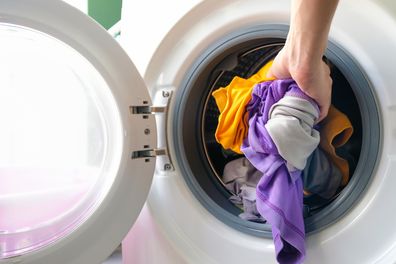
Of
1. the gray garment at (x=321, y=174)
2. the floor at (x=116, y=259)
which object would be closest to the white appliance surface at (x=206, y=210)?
the gray garment at (x=321, y=174)

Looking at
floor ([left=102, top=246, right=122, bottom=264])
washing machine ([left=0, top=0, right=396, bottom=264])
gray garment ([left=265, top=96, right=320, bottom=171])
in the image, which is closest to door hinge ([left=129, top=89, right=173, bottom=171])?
washing machine ([left=0, top=0, right=396, bottom=264])

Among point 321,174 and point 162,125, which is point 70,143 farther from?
point 321,174

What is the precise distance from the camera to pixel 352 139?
74cm

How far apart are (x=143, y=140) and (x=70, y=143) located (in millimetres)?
143

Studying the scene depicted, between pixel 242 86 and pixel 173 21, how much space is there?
0.18 m

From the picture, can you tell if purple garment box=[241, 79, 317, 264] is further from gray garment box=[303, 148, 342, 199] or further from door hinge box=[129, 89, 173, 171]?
door hinge box=[129, 89, 173, 171]

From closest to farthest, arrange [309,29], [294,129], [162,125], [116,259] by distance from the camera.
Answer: [309,29]
[294,129]
[162,125]
[116,259]

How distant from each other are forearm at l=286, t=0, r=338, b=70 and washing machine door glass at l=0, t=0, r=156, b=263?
31 cm

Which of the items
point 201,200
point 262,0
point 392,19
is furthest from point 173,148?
point 392,19

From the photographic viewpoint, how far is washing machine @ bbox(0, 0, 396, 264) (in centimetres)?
58

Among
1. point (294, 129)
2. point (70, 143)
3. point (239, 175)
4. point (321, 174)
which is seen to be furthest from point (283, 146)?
point (70, 143)

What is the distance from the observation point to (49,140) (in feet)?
2.39

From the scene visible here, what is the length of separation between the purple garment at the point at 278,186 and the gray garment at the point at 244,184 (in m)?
0.12

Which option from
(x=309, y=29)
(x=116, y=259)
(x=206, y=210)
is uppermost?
(x=309, y=29)
